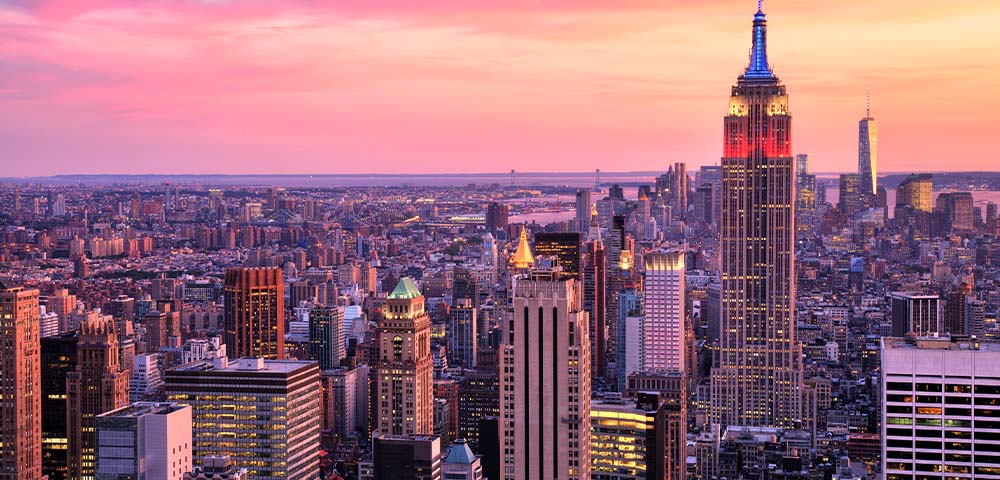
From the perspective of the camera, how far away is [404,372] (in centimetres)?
4781

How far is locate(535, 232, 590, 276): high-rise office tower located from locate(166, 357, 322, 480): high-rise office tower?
1084 inches

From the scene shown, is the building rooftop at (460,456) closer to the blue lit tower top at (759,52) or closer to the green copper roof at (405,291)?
the green copper roof at (405,291)

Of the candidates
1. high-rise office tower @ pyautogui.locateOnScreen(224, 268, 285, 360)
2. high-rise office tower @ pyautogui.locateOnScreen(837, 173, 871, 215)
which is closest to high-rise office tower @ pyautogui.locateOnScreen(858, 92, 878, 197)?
high-rise office tower @ pyautogui.locateOnScreen(837, 173, 871, 215)

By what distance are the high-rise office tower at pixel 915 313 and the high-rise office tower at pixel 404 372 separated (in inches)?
1063

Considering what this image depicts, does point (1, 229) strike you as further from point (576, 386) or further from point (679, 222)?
point (679, 222)

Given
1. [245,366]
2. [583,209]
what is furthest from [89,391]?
Result: [583,209]

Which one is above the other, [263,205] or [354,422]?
[263,205]

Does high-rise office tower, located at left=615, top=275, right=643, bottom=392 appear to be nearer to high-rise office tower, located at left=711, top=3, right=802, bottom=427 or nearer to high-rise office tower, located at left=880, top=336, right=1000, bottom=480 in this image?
high-rise office tower, located at left=711, top=3, right=802, bottom=427

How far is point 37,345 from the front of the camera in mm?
44312

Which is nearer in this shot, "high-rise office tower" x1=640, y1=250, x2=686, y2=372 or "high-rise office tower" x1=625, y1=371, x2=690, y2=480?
"high-rise office tower" x1=625, y1=371, x2=690, y2=480

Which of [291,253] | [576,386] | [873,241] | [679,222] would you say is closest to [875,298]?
[873,241]

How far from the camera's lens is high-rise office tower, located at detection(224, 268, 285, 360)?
210ft

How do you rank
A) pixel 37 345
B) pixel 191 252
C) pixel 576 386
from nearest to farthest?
1. pixel 576 386
2. pixel 37 345
3. pixel 191 252

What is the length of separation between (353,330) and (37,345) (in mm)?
26984
